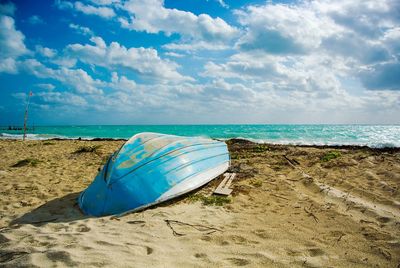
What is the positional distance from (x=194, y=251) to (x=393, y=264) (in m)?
2.07

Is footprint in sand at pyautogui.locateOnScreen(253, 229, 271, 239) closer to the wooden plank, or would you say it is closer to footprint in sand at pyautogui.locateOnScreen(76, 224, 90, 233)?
the wooden plank

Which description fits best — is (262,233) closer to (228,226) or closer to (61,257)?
(228,226)

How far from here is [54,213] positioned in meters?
4.48

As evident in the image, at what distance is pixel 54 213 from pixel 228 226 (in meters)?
2.89

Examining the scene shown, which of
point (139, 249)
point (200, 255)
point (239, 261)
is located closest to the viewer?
point (239, 261)

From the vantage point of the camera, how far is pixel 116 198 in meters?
4.29

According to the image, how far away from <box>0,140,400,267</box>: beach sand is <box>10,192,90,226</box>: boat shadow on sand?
17 mm

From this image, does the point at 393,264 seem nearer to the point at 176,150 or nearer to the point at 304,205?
the point at 304,205

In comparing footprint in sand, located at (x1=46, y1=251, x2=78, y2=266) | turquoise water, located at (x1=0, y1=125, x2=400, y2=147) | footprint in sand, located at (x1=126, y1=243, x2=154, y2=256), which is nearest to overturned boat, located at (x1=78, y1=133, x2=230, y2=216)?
footprint in sand, located at (x1=126, y1=243, x2=154, y2=256)

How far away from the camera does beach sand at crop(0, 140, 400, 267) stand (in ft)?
9.52

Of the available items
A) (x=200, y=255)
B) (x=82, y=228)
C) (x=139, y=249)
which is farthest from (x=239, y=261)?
(x=82, y=228)

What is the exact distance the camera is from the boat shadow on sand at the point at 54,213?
416 cm

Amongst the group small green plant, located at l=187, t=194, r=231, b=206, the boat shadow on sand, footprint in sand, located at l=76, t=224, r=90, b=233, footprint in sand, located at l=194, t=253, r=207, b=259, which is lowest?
the boat shadow on sand

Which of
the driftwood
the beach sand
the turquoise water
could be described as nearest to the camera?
the beach sand
